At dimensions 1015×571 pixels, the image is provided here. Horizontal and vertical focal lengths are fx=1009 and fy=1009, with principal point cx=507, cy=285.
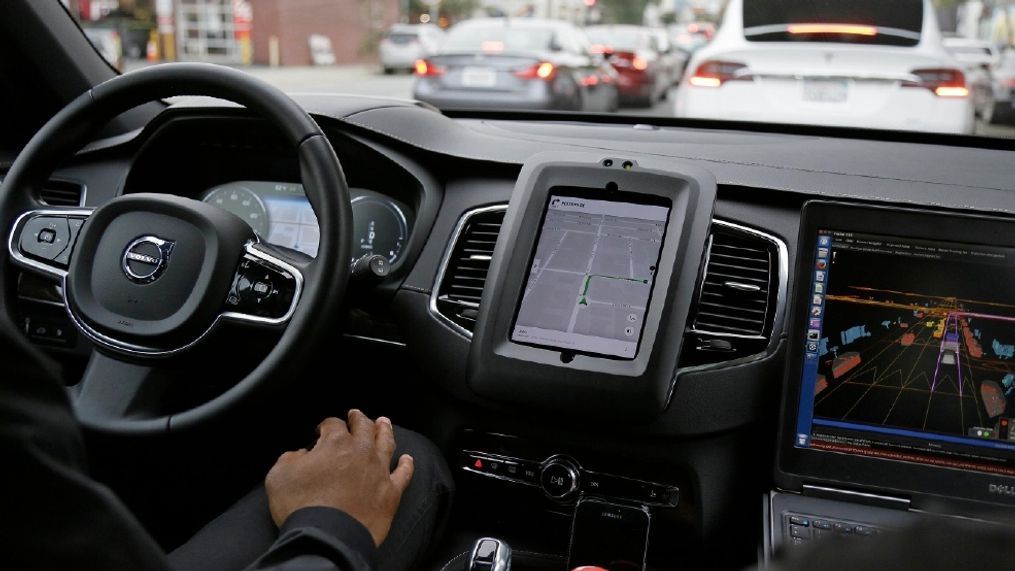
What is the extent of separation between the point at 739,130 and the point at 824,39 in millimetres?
1528

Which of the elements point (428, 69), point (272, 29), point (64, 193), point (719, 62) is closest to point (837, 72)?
point (719, 62)

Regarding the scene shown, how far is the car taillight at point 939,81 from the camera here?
Result: 4.40 m

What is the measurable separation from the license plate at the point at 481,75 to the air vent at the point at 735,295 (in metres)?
6.24

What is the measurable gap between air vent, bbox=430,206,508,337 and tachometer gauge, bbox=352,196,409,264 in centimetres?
18

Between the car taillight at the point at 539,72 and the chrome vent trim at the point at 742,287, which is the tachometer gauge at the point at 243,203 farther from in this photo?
the car taillight at the point at 539,72

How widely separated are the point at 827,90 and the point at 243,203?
2.93 meters

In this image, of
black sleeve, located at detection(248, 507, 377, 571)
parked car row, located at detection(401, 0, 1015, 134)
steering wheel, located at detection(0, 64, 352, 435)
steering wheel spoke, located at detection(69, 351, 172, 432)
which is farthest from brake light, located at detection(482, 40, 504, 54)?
black sleeve, located at detection(248, 507, 377, 571)

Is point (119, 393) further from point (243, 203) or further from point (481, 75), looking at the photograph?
point (481, 75)

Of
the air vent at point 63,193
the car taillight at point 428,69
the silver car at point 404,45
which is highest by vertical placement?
the air vent at point 63,193

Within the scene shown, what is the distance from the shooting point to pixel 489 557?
1699 millimetres

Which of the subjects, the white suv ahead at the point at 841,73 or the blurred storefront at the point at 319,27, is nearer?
the white suv ahead at the point at 841,73

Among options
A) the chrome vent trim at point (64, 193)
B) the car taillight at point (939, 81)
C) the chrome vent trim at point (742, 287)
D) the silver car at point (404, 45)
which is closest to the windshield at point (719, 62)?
the car taillight at point (939, 81)

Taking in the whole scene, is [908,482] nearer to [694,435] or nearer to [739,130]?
[694,435]

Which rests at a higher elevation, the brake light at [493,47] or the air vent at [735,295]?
the brake light at [493,47]
